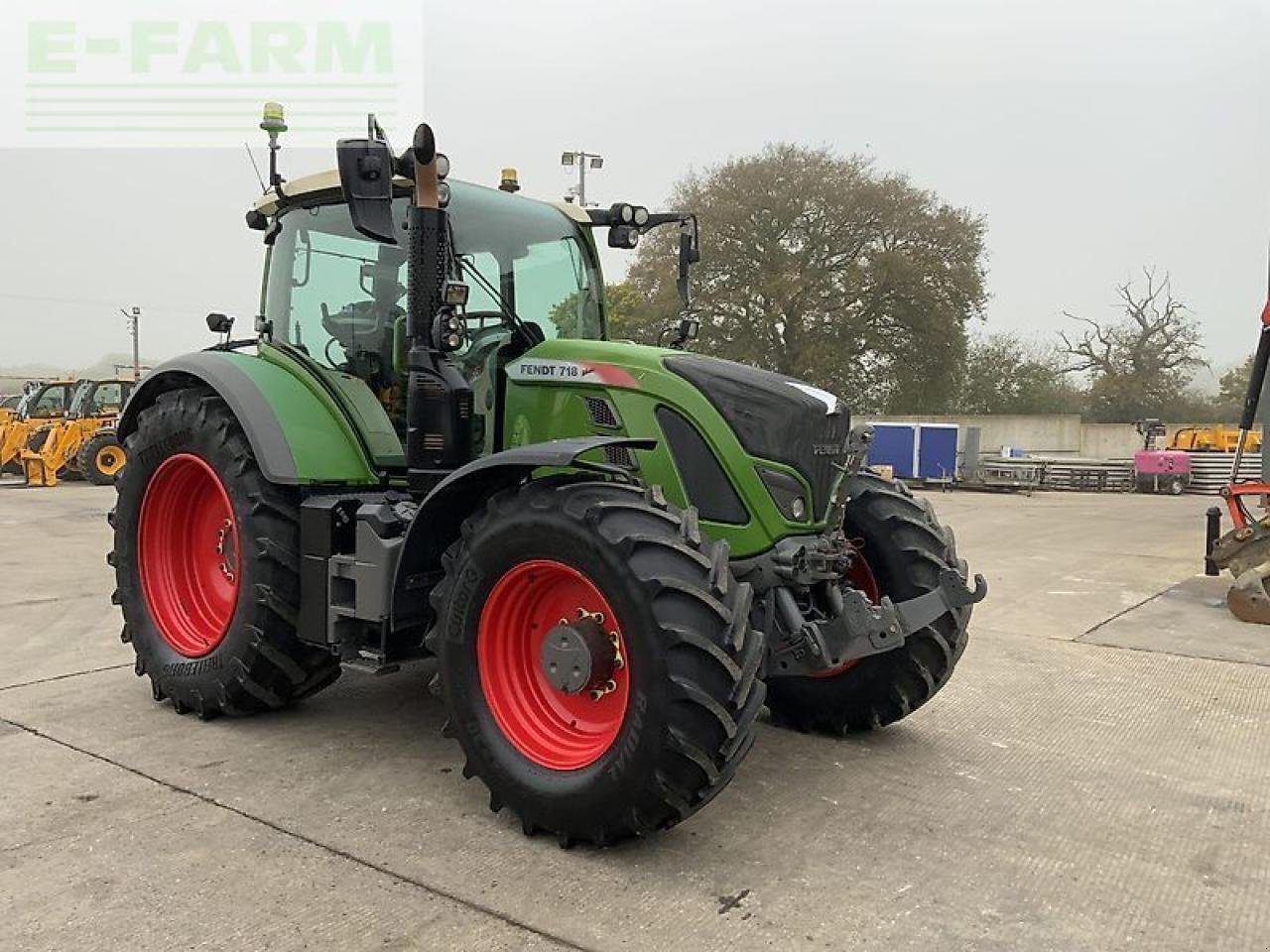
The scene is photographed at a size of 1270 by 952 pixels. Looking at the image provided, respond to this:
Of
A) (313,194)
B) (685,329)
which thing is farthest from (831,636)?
(313,194)

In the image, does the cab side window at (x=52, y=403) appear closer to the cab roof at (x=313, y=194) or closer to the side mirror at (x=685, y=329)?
the cab roof at (x=313, y=194)

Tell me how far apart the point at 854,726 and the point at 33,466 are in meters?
→ 19.9

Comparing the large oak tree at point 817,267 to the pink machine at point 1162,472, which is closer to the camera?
the pink machine at point 1162,472

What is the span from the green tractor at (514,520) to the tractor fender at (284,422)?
1 centimetres

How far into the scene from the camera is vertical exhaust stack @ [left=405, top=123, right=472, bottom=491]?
4043 mm

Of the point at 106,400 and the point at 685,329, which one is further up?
the point at 685,329

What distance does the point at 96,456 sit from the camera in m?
19.7

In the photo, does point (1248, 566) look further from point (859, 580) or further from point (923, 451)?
point (923, 451)

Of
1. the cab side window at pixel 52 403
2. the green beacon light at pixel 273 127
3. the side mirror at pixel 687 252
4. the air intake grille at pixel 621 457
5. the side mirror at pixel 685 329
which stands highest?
the green beacon light at pixel 273 127

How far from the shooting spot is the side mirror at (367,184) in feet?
12.0

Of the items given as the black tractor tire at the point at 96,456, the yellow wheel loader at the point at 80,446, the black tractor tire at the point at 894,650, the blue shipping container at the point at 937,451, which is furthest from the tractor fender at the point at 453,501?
the blue shipping container at the point at 937,451

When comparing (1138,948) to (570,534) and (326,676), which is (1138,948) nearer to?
(570,534)

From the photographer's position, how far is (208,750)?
13.5 ft

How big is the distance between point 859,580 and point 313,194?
3.07 metres
